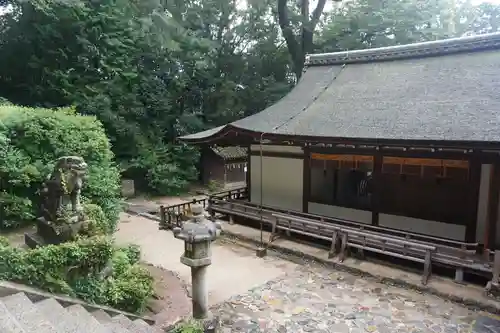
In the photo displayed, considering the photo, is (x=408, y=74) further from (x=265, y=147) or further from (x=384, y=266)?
(x=384, y=266)

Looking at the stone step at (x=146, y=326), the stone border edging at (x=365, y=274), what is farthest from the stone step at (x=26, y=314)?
the stone border edging at (x=365, y=274)

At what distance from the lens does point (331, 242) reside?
8.89 metres

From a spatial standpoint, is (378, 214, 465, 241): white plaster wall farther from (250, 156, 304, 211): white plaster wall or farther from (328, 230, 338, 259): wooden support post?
(250, 156, 304, 211): white plaster wall

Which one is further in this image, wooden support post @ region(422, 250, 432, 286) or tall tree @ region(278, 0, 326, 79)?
tall tree @ region(278, 0, 326, 79)

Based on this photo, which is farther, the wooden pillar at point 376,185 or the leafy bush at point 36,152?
the wooden pillar at point 376,185

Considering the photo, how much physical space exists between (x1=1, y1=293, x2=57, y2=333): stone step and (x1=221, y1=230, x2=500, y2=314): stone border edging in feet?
19.4

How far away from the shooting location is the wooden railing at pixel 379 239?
695 centimetres

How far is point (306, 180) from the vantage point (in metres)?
10.8

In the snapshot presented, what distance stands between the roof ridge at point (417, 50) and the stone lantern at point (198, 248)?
30.5ft

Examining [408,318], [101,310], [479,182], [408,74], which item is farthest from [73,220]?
[408,74]

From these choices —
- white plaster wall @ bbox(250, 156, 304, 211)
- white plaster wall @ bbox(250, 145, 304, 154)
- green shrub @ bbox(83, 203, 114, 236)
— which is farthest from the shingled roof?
green shrub @ bbox(83, 203, 114, 236)

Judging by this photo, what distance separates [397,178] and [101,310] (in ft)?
25.9

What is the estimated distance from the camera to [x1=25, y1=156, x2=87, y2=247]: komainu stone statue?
19.0ft

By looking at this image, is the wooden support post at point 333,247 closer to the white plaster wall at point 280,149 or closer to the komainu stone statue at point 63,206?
the white plaster wall at point 280,149
